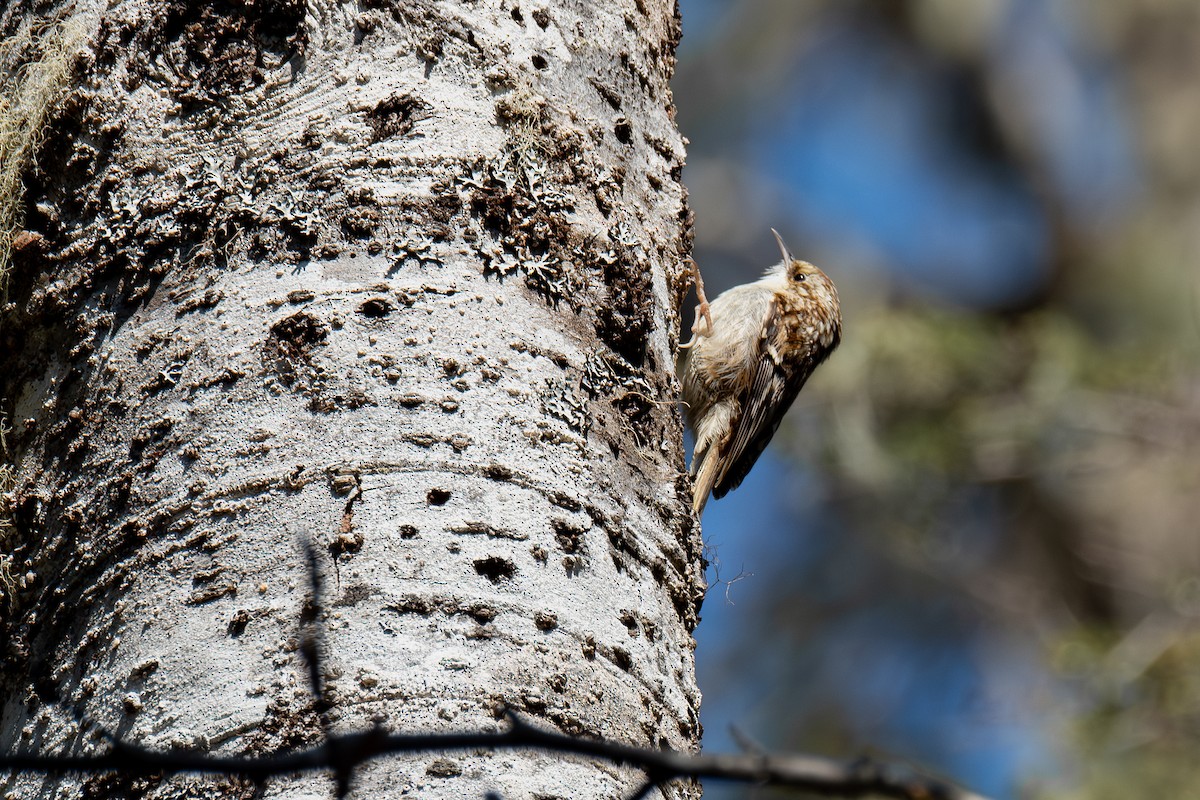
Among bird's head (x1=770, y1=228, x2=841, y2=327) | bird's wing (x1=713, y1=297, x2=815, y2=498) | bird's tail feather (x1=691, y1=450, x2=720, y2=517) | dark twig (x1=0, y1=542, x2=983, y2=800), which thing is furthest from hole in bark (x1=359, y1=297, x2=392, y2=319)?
bird's head (x1=770, y1=228, x2=841, y2=327)

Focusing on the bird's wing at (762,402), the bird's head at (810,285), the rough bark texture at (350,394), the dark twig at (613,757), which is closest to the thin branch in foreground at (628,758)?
the dark twig at (613,757)

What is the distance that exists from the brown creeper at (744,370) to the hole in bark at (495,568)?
224 cm

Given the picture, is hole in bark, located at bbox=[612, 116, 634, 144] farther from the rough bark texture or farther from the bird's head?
the bird's head

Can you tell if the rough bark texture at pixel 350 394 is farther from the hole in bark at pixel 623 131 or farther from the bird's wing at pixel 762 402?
the bird's wing at pixel 762 402

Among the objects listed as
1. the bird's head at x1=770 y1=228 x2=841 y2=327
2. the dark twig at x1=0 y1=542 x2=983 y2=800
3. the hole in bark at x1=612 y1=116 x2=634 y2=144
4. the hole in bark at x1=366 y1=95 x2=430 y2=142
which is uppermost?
the bird's head at x1=770 y1=228 x2=841 y2=327

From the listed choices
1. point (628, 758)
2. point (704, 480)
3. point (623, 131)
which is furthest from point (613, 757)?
point (704, 480)

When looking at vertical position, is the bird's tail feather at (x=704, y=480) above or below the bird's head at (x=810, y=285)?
below

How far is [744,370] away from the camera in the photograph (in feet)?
14.0

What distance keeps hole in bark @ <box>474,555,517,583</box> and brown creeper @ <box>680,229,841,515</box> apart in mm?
2236

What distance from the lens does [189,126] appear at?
2020 mm

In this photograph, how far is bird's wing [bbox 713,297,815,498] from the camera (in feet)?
13.7

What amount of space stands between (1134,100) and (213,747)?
10.6 metres

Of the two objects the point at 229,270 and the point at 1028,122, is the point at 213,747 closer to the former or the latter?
the point at 229,270

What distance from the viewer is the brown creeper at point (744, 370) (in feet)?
13.7
